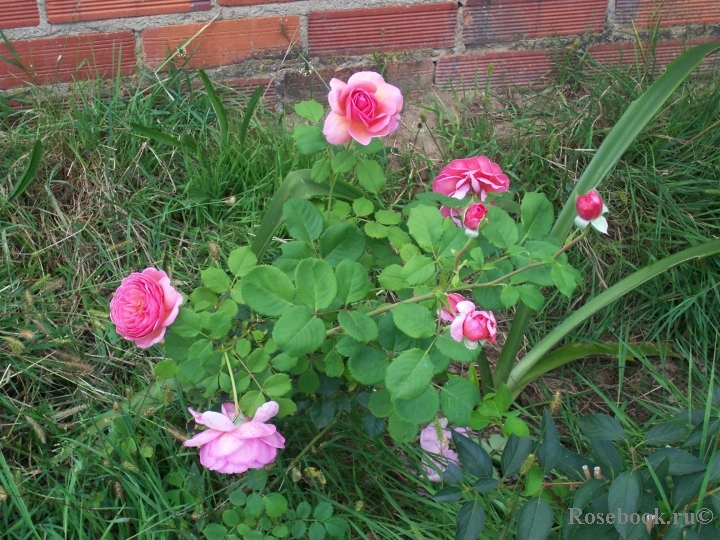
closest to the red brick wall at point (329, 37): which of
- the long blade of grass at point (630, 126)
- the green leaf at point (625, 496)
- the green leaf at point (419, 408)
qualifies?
the long blade of grass at point (630, 126)

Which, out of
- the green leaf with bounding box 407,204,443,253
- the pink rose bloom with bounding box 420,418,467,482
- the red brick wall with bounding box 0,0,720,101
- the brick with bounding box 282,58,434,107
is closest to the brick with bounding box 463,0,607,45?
the red brick wall with bounding box 0,0,720,101

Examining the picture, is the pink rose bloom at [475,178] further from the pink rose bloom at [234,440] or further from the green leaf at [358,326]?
the pink rose bloom at [234,440]

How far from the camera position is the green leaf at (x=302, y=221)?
944mm

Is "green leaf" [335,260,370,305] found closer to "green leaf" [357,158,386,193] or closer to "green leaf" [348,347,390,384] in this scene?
"green leaf" [348,347,390,384]

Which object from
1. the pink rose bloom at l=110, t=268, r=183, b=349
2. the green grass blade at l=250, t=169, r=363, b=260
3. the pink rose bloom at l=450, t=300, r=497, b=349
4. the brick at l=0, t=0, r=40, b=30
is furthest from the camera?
the brick at l=0, t=0, r=40, b=30

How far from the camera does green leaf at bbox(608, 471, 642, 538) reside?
30.4 inches

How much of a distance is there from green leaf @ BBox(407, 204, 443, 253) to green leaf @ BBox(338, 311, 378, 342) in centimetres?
15

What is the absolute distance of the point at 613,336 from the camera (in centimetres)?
135

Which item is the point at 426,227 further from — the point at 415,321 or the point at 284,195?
the point at 284,195

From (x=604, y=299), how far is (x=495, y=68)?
734mm

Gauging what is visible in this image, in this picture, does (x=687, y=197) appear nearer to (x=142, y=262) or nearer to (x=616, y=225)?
(x=616, y=225)

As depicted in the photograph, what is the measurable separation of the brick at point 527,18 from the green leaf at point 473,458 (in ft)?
3.51

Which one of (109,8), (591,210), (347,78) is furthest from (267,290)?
(109,8)

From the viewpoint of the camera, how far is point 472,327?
2.47 ft
